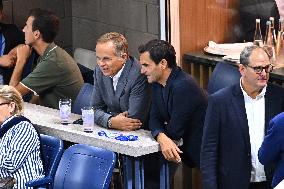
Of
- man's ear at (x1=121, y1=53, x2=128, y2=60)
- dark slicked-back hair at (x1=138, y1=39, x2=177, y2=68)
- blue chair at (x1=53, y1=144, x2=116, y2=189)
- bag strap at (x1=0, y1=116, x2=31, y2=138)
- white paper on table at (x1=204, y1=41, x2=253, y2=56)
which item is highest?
dark slicked-back hair at (x1=138, y1=39, x2=177, y2=68)

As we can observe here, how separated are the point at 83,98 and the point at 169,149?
43.1 inches

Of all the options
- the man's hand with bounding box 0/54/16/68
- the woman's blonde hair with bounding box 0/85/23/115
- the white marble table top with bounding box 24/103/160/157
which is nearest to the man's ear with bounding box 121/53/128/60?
the white marble table top with bounding box 24/103/160/157

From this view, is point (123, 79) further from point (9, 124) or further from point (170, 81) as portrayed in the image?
point (9, 124)

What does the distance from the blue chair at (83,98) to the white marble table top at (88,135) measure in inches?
5.3

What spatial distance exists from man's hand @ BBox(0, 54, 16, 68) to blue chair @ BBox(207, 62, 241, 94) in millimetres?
1771

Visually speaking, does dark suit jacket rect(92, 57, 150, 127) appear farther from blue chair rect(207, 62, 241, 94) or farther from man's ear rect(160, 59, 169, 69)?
blue chair rect(207, 62, 241, 94)

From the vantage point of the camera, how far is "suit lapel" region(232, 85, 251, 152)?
4345 mm

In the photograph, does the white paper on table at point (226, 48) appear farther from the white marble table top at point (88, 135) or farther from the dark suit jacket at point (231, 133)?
the dark suit jacket at point (231, 133)

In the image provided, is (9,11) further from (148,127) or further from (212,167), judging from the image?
(212,167)

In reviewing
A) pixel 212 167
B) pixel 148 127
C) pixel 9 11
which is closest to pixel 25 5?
pixel 9 11

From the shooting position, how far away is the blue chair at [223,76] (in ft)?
17.2

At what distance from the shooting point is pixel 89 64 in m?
6.88

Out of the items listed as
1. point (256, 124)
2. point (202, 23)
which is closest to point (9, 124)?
point (256, 124)

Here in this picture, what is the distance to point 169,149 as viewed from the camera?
4832 mm
